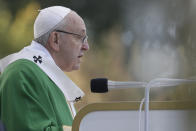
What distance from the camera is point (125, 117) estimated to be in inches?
64.2

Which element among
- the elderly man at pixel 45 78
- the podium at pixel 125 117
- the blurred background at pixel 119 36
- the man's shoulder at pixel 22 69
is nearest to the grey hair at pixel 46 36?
the elderly man at pixel 45 78

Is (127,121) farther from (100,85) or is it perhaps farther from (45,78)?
(45,78)

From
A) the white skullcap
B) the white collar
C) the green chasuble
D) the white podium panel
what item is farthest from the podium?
the white skullcap

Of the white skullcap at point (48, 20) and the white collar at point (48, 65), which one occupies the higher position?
the white skullcap at point (48, 20)

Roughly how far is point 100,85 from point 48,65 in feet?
3.87

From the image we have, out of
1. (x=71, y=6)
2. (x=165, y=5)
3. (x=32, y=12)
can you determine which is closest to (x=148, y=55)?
(x=165, y=5)

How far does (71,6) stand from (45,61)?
257 centimetres

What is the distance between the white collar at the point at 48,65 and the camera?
2.61 metres

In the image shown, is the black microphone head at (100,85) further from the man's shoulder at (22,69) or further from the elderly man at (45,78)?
the man's shoulder at (22,69)

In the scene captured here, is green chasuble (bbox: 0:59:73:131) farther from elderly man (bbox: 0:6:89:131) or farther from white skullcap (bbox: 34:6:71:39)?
white skullcap (bbox: 34:6:71:39)

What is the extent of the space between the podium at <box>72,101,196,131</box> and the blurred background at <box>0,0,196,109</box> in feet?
10.5

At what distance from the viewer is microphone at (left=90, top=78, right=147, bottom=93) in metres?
1.46

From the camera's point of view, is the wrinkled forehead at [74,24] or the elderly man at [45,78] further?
the wrinkled forehead at [74,24]

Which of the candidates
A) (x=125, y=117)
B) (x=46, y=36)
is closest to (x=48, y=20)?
(x=46, y=36)
